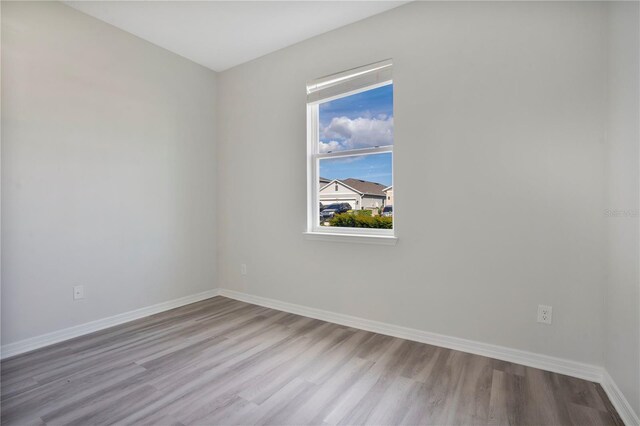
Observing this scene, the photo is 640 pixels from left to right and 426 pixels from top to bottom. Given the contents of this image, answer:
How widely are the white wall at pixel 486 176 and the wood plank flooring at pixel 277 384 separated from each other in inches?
13.7

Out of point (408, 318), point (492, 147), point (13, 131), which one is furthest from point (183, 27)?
point (408, 318)

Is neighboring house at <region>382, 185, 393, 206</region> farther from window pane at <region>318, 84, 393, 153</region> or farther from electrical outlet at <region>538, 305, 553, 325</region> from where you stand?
electrical outlet at <region>538, 305, 553, 325</region>

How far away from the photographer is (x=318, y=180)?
10.4 ft

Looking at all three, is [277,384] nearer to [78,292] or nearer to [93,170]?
[78,292]

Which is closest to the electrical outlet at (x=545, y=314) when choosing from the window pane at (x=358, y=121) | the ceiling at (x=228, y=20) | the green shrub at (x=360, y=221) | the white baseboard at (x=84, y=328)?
the green shrub at (x=360, y=221)

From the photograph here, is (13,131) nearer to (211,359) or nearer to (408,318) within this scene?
(211,359)

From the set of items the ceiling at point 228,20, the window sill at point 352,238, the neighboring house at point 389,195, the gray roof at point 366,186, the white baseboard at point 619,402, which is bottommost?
the white baseboard at point 619,402

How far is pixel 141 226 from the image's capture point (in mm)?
3074

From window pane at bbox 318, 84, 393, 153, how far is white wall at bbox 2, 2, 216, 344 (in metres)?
1.59

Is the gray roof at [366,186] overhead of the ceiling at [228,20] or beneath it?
beneath

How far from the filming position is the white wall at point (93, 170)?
7.53 feet

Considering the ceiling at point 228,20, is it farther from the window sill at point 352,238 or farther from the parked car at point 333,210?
the window sill at point 352,238

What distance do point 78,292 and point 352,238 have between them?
2390 mm

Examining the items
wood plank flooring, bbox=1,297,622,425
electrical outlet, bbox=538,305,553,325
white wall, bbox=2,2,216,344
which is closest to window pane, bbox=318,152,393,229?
wood plank flooring, bbox=1,297,622,425
